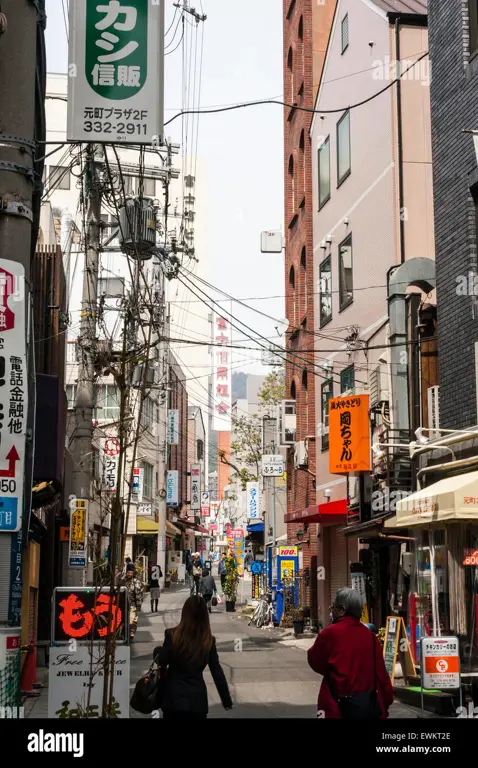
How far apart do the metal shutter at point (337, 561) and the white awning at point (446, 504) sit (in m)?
12.0

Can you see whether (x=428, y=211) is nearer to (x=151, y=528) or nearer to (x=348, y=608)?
(x=348, y=608)

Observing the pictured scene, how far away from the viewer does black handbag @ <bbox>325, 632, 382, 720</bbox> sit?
7.15 m

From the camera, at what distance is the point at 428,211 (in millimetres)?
23078

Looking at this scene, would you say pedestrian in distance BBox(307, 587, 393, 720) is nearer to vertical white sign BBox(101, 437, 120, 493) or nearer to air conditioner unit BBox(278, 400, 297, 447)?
vertical white sign BBox(101, 437, 120, 493)

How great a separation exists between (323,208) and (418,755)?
80.8 ft

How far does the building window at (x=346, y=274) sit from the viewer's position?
2678cm

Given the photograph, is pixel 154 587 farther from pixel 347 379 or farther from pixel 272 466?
pixel 347 379

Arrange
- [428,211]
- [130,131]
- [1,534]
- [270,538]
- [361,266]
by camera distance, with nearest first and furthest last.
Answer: [1,534], [130,131], [428,211], [361,266], [270,538]

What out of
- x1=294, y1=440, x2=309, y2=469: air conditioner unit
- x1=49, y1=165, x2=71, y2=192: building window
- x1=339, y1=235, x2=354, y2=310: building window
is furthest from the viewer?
x1=294, y1=440, x2=309, y2=469: air conditioner unit

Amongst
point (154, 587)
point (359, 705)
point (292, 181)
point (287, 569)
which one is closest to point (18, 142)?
point (359, 705)

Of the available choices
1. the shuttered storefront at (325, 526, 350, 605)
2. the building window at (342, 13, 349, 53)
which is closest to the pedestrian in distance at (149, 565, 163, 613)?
the shuttered storefront at (325, 526, 350, 605)

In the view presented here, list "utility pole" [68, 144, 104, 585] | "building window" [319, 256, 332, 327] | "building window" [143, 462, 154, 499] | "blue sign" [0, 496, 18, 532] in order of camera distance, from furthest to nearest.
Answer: "building window" [143, 462, 154, 499], "building window" [319, 256, 332, 327], "utility pole" [68, 144, 104, 585], "blue sign" [0, 496, 18, 532]

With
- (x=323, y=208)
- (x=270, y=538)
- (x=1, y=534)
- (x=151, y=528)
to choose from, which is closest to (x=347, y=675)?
(x=1, y=534)

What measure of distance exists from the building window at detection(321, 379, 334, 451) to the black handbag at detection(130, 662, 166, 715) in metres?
21.7
